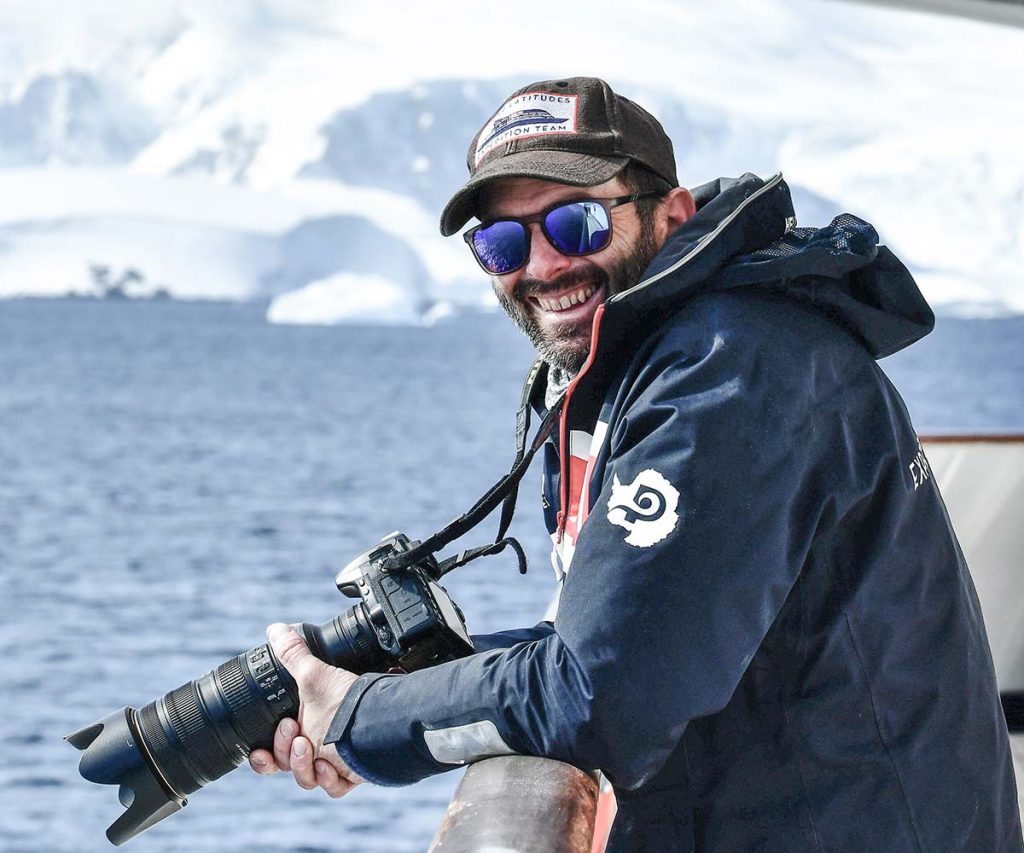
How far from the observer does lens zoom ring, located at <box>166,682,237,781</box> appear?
1.53m

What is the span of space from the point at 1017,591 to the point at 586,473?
1.47 m

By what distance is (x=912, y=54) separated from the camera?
65000 millimetres

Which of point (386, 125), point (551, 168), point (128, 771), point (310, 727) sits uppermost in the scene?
point (551, 168)

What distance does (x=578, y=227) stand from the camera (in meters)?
1.56

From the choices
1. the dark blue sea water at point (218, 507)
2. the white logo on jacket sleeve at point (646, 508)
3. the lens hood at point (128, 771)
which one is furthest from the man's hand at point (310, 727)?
the dark blue sea water at point (218, 507)

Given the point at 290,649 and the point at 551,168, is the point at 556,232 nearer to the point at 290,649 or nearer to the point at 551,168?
the point at 551,168

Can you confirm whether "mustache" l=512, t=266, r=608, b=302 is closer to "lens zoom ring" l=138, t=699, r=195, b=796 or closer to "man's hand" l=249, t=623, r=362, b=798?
"man's hand" l=249, t=623, r=362, b=798

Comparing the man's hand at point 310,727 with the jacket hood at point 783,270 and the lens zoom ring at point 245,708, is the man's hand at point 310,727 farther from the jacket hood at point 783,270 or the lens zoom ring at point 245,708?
the jacket hood at point 783,270

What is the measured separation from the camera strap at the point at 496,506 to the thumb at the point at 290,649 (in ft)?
0.40

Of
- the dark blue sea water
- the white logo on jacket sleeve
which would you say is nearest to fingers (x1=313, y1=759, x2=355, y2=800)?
the white logo on jacket sleeve

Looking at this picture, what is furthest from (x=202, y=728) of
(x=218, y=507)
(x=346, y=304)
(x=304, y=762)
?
(x=346, y=304)

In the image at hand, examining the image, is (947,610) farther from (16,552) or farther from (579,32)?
(579,32)

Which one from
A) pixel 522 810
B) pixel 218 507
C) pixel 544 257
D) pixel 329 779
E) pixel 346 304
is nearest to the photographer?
pixel 522 810

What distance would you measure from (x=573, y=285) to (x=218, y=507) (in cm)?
2301
